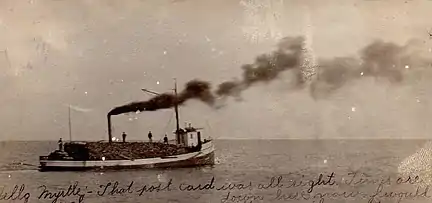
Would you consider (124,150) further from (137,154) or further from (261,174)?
(261,174)

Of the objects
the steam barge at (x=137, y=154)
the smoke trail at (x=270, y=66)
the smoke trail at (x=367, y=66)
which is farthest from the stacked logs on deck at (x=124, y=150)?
the smoke trail at (x=367, y=66)

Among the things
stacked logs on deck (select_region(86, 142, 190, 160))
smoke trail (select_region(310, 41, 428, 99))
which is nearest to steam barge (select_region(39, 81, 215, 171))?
stacked logs on deck (select_region(86, 142, 190, 160))

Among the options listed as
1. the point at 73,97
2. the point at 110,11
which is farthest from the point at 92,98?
the point at 110,11

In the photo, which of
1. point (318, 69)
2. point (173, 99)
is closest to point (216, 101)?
point (173, 99)

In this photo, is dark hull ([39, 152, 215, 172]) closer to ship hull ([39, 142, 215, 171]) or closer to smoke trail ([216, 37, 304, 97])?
ship hull ([39, 142, 215, 171])

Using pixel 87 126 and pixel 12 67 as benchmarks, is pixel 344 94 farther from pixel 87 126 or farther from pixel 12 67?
pixel 12 67

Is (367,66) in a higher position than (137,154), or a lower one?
higher

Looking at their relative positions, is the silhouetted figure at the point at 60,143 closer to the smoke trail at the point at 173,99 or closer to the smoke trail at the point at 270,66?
the smoke trail at the point at 173,99
